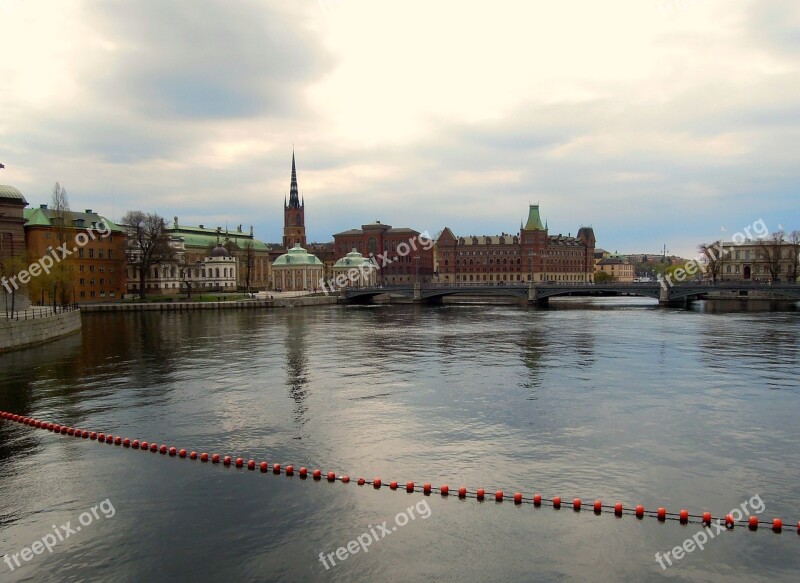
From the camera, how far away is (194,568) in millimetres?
16266

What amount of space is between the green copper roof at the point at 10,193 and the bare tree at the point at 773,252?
6179 inches

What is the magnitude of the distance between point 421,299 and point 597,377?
107 m

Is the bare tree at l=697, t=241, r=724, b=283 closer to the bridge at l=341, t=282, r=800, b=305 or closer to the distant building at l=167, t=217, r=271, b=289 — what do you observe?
the bridge at l=341, t=282, r=800, b=305

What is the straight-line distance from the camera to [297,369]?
1833 inches

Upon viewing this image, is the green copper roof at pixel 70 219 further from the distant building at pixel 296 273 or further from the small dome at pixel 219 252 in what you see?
the distant building at pixel 296 273

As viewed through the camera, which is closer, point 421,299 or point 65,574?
point 65,574

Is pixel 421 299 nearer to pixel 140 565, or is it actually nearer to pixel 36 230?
pixel 36 230

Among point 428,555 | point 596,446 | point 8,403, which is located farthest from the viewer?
point 8,403

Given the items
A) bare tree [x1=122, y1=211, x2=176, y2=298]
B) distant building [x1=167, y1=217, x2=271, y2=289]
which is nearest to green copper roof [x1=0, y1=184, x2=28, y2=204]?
bare tree [x1=122, y1=211, x2=176, y2=298]

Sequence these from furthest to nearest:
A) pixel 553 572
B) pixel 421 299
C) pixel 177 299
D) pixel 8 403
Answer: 1. pixel 421 299
2. pixel 177 299
3. pixel 8 403
4. pixel 553 572

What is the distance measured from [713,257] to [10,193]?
163995 millimetres

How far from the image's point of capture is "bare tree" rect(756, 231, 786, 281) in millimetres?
154250

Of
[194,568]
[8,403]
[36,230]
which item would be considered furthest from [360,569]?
[36,230]

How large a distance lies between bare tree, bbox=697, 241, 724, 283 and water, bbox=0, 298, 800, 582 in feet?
441
